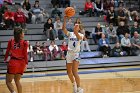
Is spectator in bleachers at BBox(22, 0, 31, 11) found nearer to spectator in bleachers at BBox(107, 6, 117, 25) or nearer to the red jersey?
the red jersey

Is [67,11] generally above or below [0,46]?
above

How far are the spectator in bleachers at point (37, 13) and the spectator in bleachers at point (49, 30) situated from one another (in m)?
1.01

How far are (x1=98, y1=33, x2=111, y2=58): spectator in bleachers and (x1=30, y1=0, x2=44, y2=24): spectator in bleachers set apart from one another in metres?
3.14

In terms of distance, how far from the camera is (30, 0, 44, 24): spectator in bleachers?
630 inches

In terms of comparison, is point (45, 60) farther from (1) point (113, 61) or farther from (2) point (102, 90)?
(2) point (102, 90)

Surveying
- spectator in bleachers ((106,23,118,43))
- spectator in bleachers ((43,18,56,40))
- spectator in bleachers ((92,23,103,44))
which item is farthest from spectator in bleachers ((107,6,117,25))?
spectator in bleachers ((43,18,56,40))

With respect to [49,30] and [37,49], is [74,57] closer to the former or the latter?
[37,49]

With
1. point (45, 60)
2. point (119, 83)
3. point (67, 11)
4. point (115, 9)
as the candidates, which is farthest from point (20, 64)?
point (115, 9)

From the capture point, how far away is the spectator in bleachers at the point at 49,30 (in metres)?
14.8

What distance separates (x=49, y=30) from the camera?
14.9 m

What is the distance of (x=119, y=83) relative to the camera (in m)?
10.3

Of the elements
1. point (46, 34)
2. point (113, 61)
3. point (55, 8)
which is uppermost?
point (55, 8)

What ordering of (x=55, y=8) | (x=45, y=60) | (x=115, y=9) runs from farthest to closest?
(x=115, y=9)
(x=55, y=8)
(x=45, y=60)

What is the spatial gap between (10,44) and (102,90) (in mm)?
3060
